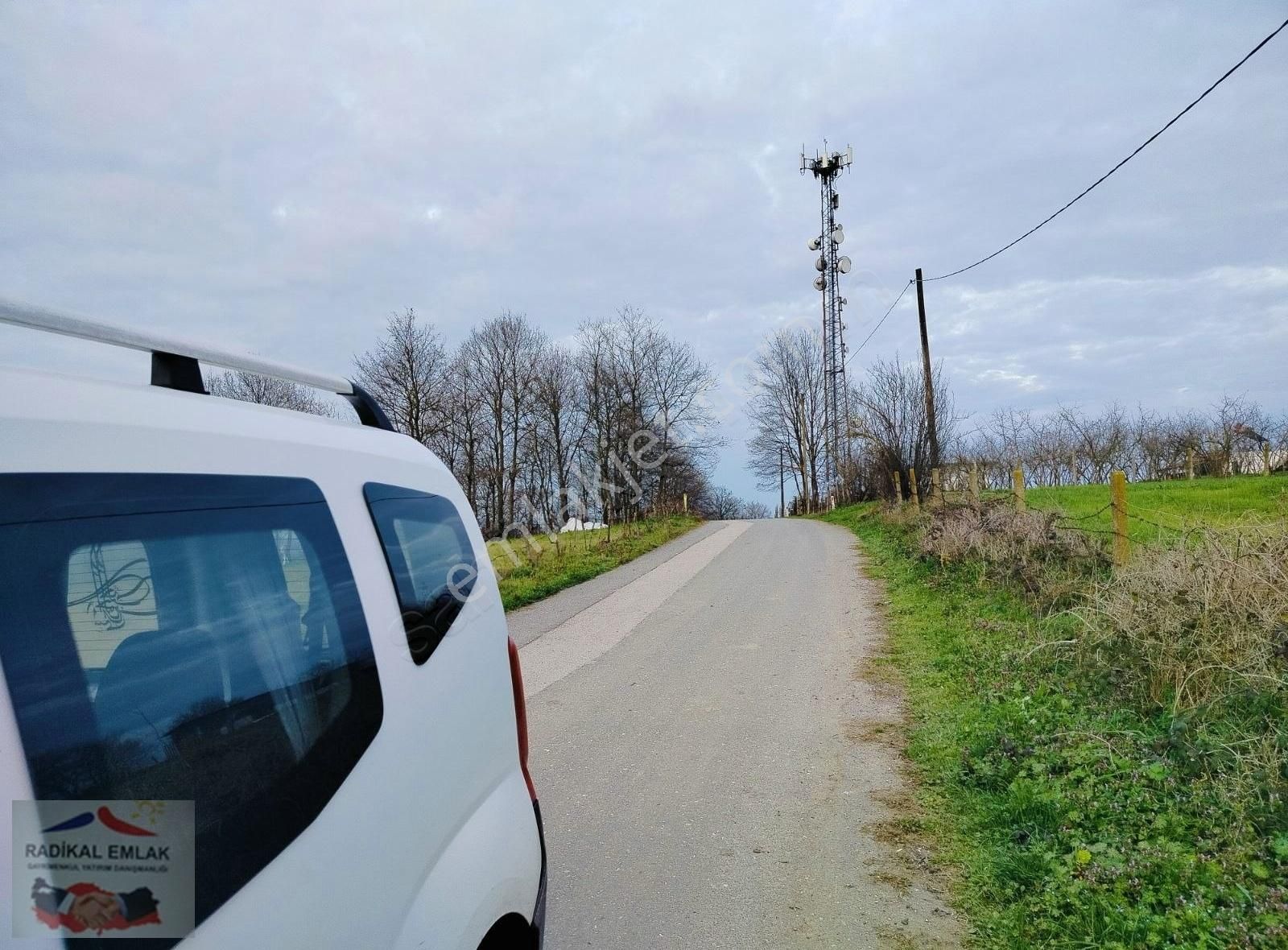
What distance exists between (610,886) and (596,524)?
2304cm

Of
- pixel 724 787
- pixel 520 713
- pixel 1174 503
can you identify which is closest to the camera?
pixel 520 713

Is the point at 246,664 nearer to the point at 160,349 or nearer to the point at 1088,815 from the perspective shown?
the point at 160,349

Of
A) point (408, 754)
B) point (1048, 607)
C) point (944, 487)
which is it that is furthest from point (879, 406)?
point (408, 754)

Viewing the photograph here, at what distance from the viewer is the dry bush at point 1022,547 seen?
8.53 meters

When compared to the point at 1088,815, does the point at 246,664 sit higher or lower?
higher

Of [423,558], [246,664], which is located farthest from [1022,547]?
[246,664]

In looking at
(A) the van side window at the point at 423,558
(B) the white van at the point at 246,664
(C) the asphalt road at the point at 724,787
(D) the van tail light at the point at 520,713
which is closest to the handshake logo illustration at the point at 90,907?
(B) the white van at the point at 246,664

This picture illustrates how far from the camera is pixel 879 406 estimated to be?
24.7 meters

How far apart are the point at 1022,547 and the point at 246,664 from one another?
9978 mm

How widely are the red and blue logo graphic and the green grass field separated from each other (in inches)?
303

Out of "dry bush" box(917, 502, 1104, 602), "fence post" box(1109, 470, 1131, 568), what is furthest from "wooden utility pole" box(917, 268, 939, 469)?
"fence post" box(1109, 470, 1131, 568)

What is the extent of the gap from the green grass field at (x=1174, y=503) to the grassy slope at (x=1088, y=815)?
2.58 metres

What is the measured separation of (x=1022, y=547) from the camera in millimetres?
9570

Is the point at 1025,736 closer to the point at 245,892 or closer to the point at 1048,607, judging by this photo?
the point at 1048,607
